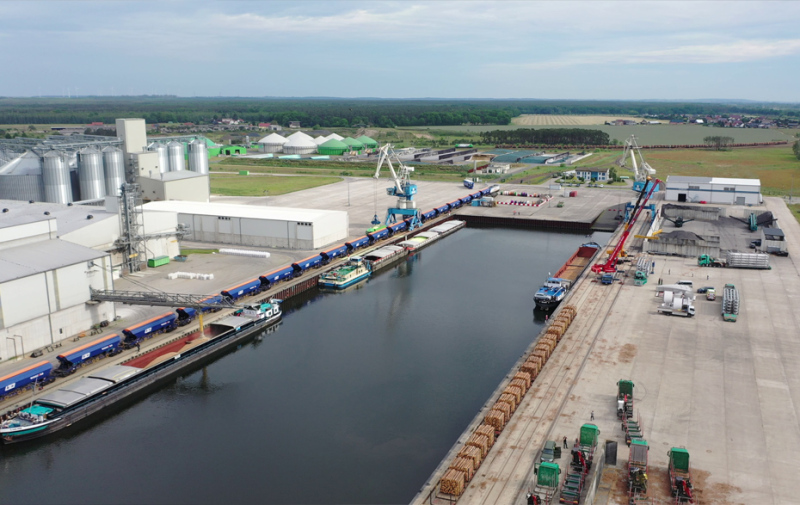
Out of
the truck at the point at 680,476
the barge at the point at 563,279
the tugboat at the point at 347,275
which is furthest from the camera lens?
the tugboat at the point at 347,275

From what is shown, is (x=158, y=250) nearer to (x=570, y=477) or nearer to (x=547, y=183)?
(x=570, y=477)

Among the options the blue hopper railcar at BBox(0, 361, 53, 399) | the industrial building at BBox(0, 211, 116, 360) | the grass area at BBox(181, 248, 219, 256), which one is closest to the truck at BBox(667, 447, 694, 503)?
the blue hopper railcar at BBox(0, 361, 53, 399)

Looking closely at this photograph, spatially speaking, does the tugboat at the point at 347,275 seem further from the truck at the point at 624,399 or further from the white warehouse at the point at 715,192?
the white warehouse at the point at 715,192

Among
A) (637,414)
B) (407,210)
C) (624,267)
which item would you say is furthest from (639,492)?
(407,210)

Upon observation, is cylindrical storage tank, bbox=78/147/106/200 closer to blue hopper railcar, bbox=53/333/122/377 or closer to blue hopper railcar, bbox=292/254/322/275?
blue hopper railcar, bbox=292/254/322/275

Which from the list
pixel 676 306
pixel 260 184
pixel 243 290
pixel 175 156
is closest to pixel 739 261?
pixel 676 306

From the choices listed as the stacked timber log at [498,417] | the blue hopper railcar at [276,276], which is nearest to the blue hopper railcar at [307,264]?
the blue hopper railcar at [276,276]

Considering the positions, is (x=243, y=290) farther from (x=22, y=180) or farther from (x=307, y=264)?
(x=22, y=180)

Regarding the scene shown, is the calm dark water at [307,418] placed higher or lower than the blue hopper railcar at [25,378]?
lower
